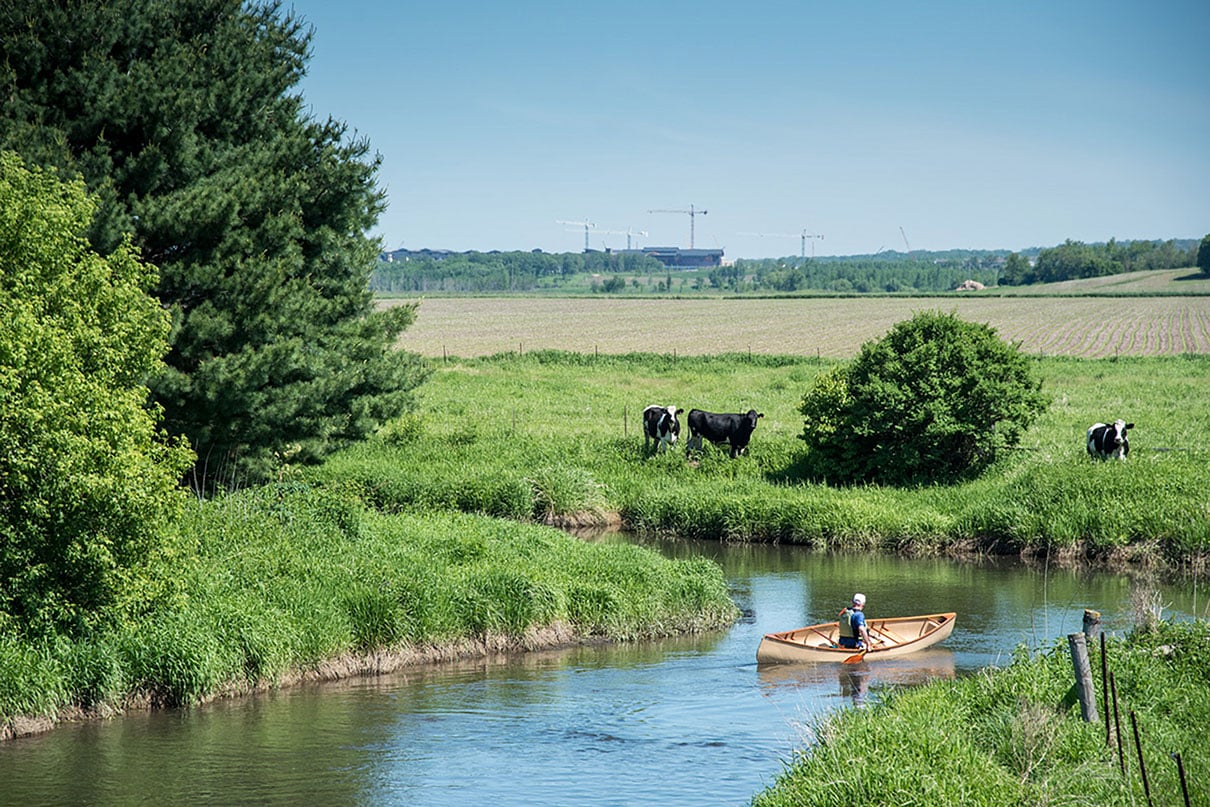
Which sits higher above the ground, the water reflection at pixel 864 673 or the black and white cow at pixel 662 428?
the black and white cow at pixel 662 428

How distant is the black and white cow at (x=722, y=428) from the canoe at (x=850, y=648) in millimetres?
16742

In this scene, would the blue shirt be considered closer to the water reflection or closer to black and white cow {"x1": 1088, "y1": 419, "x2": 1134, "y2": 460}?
the water reflection

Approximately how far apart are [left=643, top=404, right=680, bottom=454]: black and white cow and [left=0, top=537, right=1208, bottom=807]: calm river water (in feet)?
48.7

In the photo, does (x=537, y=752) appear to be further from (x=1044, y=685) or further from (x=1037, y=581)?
(x=1037, y=581)

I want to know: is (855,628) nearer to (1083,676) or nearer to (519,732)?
(519,732)

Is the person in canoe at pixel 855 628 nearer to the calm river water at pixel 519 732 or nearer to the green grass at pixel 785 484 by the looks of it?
the calm river water at pixel 519 732

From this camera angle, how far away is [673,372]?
213 feet

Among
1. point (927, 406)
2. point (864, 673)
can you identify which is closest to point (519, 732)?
point (864, 673)

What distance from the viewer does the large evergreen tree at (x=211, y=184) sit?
85.1ft

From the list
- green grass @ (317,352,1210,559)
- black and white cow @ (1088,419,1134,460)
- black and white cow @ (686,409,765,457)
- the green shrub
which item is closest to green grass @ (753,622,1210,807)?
green grass @ (317,352,1210,559)

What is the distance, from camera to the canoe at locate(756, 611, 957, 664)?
70.8ft

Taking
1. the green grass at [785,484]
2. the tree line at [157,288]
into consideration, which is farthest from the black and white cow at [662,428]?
the tree line at [157,288]

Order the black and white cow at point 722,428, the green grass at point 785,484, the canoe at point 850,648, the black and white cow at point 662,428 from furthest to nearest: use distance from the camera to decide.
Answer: the black and white cow at point 662,428, the black and white cow at point 722,428, the green grass at point 785,484, the canoe at point 850,648

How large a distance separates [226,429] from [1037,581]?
1803 cm
